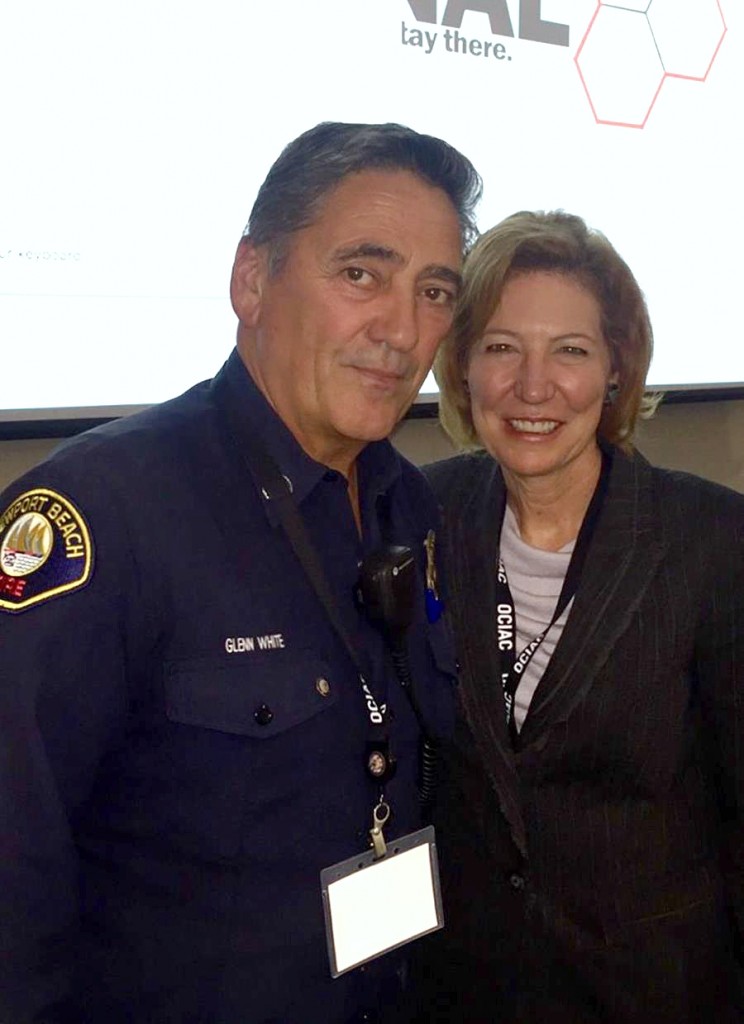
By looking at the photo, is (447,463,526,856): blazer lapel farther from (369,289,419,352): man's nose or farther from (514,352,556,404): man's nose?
(369,289,419,352): man's nose

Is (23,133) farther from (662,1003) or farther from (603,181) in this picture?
(662,1003)

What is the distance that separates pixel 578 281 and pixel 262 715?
0.90 meters

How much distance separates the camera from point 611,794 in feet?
4.58

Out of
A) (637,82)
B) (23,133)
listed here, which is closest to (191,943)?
(23,133)

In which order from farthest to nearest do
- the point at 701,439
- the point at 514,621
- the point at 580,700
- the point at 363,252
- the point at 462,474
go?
the point at 701,439, the point at 462,474, the point at 514,621, the point at 580,700, the point at 363,252

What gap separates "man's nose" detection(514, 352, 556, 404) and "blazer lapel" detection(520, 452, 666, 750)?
0.65 ft

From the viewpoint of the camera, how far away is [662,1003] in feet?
Result: 4.62

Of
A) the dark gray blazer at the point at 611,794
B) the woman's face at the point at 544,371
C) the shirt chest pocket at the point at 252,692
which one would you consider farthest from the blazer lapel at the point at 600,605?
the shirt chest pocket at the point at 252,692

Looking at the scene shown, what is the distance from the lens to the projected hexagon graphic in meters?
2.30

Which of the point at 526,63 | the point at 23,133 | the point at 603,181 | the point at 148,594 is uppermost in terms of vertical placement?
the point at 526,63

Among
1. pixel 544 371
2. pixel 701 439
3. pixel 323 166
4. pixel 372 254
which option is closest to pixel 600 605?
pixel 544 371

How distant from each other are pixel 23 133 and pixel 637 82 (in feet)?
5.04

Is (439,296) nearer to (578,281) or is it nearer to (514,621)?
(578,281)

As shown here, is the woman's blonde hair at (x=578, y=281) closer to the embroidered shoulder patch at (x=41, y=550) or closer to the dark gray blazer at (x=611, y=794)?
the dark gray blazer at (x=611, y=794)
